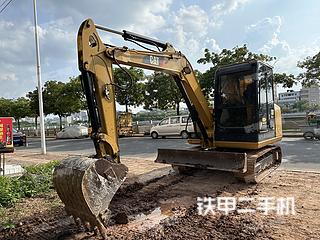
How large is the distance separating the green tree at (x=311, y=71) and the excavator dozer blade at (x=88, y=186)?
19469 mm

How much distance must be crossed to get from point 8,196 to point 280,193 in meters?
5.40

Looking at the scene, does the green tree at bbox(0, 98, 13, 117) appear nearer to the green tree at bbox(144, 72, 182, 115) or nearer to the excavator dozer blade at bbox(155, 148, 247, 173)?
the green tree at bbox(144, 72, 182, 115)

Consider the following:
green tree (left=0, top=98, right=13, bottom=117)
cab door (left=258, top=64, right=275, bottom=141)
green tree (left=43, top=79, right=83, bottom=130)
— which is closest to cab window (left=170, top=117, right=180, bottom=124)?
cab door (left=258, top=64, right=275, bottom=141)

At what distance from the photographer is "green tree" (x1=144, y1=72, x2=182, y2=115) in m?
27.9

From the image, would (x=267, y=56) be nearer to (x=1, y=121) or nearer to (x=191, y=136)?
Answer: (x=191, y=136)

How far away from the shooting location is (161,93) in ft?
93.9

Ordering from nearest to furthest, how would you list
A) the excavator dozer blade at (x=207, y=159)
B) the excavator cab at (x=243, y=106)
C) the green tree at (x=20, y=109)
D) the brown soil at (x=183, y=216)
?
the brown soil at (x=183, y=216) < the excavator dozer blade at (x=207, y=159) < the excavator cab at (x=243, y=106) < the green tree at (x=20, y=109)

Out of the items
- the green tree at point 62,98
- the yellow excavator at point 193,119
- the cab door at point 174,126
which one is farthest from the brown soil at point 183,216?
the green tree at point 62,98

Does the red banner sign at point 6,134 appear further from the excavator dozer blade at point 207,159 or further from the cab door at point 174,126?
the cab door at point 174,126

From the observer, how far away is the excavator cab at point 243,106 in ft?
Result: 23.3

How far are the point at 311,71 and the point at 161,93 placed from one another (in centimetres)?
1284

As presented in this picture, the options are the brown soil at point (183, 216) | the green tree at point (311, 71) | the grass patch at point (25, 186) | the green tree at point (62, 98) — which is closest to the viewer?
the brown soil at point (183, 216)

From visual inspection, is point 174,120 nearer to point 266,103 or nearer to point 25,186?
point 266,103

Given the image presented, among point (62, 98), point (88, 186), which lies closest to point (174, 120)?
point (62, 98)
